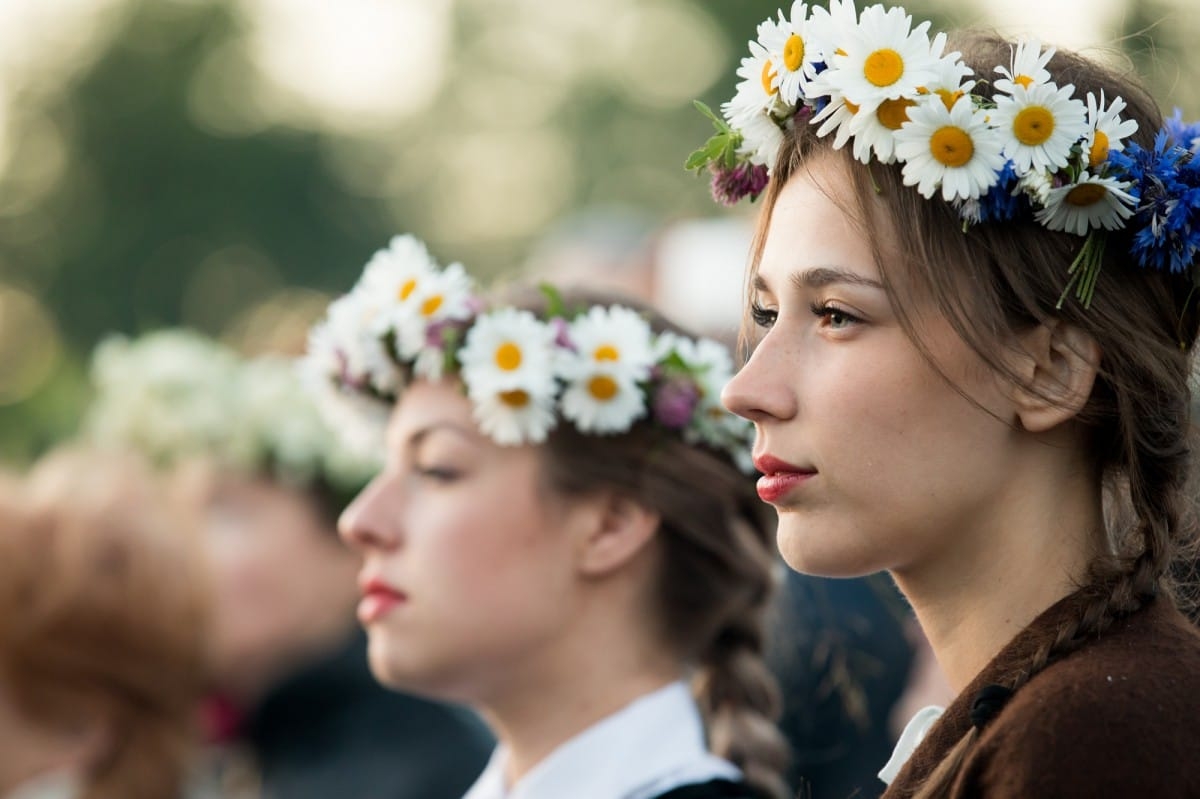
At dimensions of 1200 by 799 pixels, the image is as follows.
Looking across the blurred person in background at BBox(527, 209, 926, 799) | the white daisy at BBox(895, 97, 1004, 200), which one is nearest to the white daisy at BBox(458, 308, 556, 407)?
the blurred person in background at BBox(527, 209, 926, 799)

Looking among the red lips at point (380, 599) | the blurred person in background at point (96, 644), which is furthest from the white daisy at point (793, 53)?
the blurred person in background at point (96, 644)

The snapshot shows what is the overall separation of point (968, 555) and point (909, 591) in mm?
129

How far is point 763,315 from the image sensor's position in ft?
8.94

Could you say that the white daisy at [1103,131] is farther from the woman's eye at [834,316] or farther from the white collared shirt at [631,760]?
the white collared shirt at [631,760]

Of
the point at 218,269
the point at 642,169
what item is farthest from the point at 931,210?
the point at 218,269

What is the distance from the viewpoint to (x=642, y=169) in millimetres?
28891

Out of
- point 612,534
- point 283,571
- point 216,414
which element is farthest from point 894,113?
point 216,414

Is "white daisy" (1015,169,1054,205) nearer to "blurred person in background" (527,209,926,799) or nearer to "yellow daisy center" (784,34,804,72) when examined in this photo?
"yellow daisy center" (784,34,804,72)

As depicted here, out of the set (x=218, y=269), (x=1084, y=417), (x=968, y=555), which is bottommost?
(x=218, y=269)

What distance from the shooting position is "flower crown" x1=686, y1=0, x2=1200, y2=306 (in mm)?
2410

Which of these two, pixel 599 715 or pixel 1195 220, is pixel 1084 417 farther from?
pixel 599 715

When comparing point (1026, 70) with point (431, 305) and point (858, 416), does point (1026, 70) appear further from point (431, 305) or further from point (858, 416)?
point (431, 305)

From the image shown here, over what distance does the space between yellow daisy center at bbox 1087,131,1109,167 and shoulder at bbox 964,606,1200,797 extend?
72cm

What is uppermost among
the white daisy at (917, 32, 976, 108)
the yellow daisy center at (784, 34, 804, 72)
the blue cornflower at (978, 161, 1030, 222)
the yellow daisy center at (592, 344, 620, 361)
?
the yellow daisy center at (784, 34, 804, 72)
